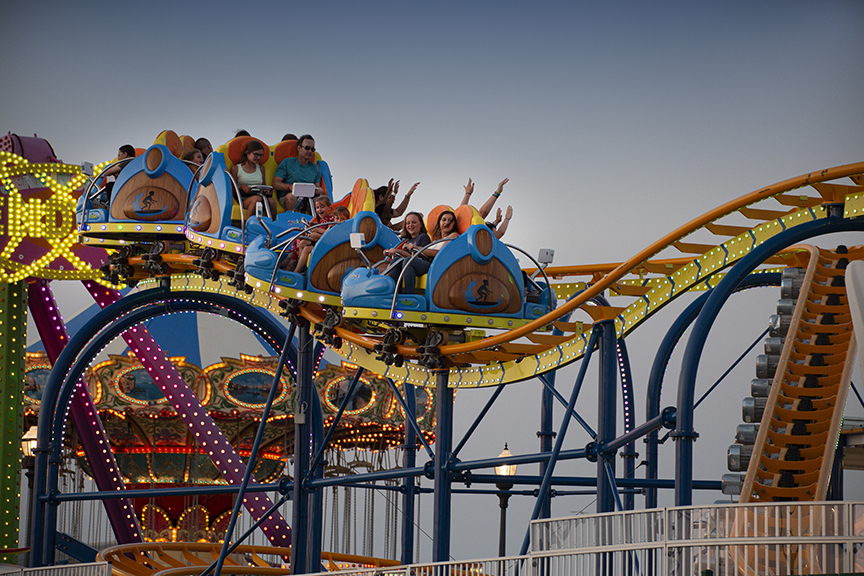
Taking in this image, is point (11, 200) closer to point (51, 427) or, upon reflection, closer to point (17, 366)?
point (17, 366)

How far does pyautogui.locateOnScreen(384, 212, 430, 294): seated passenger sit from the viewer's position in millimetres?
10805

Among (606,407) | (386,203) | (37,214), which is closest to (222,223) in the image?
(386,203)

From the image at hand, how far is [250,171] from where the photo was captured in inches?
554

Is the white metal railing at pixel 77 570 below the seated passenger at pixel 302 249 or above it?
below

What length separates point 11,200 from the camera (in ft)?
54.3

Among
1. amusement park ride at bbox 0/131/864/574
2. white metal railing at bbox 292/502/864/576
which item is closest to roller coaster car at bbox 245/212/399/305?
amusement park ride at bbox 0/131/864/574

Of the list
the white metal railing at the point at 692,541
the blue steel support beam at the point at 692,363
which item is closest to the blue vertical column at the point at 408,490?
the white metal railing at the point at 692,541

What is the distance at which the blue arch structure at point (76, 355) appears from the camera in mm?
14594

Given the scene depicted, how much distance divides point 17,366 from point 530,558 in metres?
10.9

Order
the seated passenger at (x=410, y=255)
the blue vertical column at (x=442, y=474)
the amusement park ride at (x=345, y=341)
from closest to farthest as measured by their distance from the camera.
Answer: the amusement park ride at (x=345, y=341) < the seated passenger at (x=410, y=255) < the blue vertical column at (x=442, y=474)

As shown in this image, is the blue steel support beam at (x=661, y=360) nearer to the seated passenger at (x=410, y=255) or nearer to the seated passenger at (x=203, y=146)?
the seated passenger at (x=410, y=255)

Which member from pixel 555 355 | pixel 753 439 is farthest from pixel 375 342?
pixel 753 439

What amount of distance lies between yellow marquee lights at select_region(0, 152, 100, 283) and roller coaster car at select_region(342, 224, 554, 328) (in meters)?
7.33

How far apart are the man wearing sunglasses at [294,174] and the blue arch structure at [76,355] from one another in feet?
6.91
